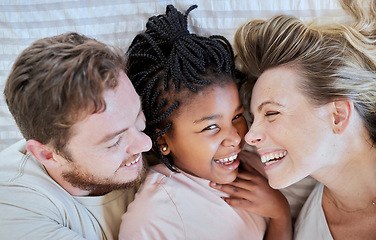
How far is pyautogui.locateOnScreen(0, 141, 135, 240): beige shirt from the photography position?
1.09 meters

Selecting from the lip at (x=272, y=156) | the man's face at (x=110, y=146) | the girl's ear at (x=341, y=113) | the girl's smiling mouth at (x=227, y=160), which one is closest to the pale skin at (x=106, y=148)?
the man's face at (x=110, y=146)

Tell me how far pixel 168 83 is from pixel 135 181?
0.32 m

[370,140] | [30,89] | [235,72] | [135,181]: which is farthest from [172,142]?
[370,140]

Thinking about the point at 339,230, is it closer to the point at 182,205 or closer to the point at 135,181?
the point at 182,205

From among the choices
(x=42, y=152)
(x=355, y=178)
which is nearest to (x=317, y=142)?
(x=355, y=178)

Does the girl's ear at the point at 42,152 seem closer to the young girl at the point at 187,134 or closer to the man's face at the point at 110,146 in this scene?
the man's face at the point at 110,146

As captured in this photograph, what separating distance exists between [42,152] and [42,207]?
0.54ft

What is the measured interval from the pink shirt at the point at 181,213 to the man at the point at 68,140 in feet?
0.33

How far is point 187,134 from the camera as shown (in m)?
1.25

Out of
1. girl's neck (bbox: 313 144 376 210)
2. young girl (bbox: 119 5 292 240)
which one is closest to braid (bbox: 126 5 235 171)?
young girl (bbox: 119 5 292 240)

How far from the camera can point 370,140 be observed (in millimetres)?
1204

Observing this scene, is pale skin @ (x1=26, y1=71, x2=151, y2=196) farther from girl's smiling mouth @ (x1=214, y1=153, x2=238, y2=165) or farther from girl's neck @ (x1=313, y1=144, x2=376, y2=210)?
girl's neck @ (x1=313, y1=144, x2=376, y2=210)

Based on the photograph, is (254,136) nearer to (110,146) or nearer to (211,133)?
(211,133)

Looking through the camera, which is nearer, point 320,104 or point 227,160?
point 320,104
